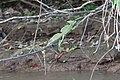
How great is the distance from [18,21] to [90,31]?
1181 millimetres

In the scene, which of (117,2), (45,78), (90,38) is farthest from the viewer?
(90,38)

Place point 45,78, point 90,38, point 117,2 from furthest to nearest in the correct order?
point 90,38 < point 45,78 < point 117,2

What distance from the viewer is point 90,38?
502 cm

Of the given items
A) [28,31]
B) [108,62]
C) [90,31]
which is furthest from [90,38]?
[28,31]

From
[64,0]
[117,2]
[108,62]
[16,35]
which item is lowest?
[108,62]

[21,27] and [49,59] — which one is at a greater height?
[21,27]

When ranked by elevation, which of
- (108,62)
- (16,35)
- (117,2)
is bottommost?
(108,62)

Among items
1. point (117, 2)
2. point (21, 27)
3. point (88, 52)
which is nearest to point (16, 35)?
point (21, 27)

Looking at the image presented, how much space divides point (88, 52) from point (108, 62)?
12.6 inches

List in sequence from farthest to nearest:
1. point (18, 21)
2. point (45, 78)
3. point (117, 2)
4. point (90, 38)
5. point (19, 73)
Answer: point (18, 21) → point (90, 38) → point (19, 73) → point (45, 78) → point (117, 2)

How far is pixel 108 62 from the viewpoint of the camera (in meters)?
4.52

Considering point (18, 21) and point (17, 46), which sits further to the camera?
point (18, 21)

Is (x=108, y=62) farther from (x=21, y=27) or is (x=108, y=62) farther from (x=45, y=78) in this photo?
(x=21, y=27)

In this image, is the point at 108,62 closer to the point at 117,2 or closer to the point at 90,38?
the point at 90,38
